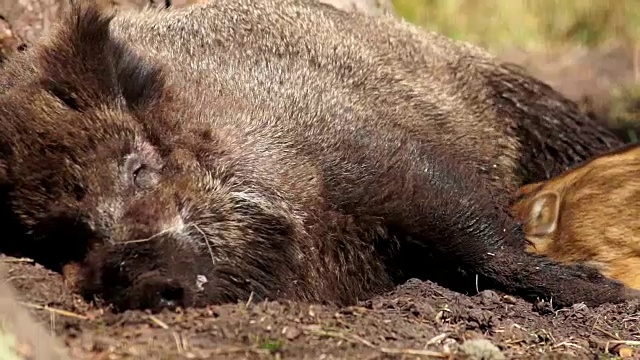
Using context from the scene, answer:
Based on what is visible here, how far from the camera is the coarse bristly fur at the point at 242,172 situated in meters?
4.21

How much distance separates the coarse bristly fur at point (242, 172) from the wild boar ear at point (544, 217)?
307 millimetres

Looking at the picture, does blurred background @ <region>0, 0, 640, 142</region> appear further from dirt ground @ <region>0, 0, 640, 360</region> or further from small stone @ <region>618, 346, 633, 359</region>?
small stone @ <region>618, 346, 633, 359</region>

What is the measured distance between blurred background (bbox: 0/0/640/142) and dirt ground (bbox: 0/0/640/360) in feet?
11.6

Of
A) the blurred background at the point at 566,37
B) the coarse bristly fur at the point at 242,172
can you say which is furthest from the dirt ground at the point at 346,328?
the blurred background at the point at 566,37

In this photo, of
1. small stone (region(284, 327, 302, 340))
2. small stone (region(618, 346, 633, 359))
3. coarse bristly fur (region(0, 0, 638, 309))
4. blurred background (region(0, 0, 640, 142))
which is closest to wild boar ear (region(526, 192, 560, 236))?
coarse bristly fur (region(0, 0, 638, 309))

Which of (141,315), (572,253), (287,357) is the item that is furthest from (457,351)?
(572,253)

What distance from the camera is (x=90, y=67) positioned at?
4559mm

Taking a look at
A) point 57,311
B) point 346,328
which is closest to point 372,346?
point 346,328

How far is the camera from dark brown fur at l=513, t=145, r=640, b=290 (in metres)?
5.68

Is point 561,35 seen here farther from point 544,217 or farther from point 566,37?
point 544,217

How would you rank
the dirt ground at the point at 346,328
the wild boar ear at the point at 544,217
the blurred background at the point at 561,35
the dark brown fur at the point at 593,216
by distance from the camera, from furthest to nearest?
the blurred background at the point at 561,35
the wild boar ear at the point at 544,217
the dark brown fur at the point at 593,216
the dirt ground at the point at 346,328

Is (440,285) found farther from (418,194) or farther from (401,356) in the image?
(401,356)

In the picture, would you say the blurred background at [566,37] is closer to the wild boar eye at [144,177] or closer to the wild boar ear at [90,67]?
the wild boar ear at [90,67]

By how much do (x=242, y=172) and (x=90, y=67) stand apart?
843 mm
